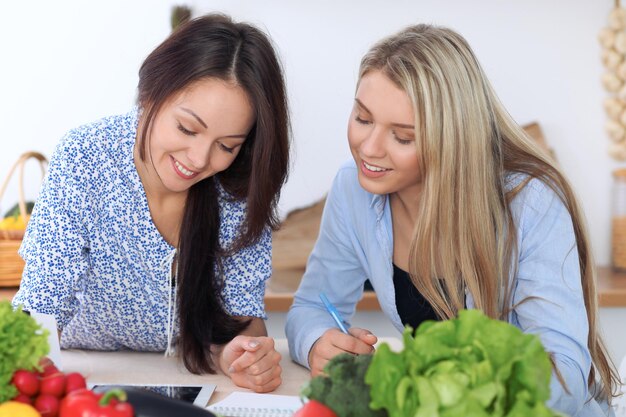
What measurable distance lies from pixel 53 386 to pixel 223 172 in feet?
2.75

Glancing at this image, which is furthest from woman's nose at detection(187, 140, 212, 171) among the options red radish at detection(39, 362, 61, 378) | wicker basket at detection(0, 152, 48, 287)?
wicker basket at detection(0, 152, 48, 287)

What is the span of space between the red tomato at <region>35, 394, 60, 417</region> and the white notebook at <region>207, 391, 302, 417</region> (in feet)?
1.13

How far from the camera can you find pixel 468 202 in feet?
5.04

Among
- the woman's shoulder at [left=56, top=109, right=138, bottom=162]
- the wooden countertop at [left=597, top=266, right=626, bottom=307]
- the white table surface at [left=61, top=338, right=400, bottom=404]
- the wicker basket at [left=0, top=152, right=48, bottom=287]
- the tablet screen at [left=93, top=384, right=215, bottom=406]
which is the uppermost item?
the woman's shoulder at [left=56, top=109, right=138, bottom=162]

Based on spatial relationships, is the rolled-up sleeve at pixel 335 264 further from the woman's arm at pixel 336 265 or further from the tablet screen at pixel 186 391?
the tablet screen at pixel 186 391

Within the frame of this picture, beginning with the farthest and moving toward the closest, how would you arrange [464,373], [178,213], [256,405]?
[178,213] < [256,405] < [464,373]

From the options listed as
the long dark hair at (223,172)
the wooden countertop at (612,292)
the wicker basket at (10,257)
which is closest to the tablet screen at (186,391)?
the long dark hair at (223,172)

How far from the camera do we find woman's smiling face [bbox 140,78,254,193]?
1550 millimetres

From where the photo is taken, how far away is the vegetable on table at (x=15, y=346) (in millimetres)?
989

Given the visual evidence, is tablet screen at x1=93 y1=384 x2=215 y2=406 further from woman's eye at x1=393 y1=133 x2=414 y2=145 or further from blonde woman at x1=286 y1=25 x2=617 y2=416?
woman's eye at x1=393 y1=133 x2=414 y2=145

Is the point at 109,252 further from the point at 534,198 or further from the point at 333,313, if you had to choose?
the point at 534,198

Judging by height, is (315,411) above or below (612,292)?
above

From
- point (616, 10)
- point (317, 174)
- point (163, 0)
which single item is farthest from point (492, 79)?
point (163, 0)

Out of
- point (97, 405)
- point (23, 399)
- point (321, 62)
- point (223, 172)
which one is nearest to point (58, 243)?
point (223, 172)
